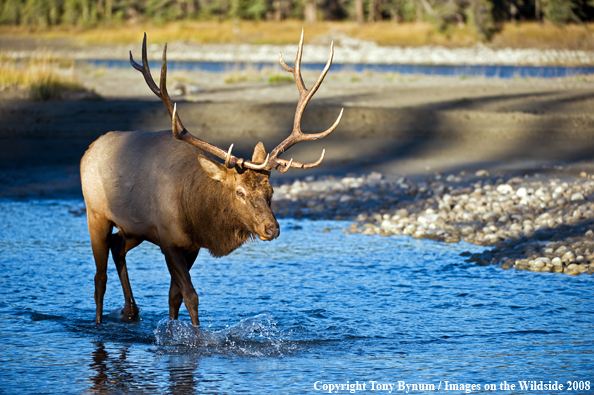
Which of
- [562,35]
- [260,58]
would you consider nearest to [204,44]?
[260,58]

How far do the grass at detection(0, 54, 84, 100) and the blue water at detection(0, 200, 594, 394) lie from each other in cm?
950

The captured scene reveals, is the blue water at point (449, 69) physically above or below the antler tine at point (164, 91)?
below

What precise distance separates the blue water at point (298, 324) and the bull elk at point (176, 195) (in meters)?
0.46

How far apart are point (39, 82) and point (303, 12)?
5235cm

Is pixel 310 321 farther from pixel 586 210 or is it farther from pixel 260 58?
pixel 260 58

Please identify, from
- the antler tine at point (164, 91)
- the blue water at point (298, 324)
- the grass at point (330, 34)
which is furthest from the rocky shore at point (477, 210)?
the grass at point (330, 34)

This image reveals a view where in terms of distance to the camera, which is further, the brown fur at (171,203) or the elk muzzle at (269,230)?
the brown fur at (171,203)

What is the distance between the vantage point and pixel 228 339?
19.7 ft

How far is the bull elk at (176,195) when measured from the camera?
5.68 metres

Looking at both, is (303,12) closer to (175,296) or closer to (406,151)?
(406,151)

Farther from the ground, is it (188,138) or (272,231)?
(188,138)

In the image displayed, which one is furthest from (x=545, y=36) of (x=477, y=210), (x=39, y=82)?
(x=477, y=210)

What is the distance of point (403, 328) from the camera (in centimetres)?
617

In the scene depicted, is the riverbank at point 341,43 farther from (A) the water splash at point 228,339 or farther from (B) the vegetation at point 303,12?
(A) the water splash at point 228,339
